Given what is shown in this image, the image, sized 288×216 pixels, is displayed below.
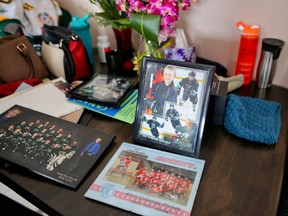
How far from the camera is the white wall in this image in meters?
0.94

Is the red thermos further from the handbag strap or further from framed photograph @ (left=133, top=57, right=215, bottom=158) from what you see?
the handbag strap

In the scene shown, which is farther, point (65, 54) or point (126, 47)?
point (126, 47)

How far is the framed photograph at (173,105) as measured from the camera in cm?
70

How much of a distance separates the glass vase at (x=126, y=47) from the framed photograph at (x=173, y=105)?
0.35m

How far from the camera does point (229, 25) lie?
1.03 meters

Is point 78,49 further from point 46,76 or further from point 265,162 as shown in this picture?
point 265,162

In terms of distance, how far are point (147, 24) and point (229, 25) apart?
39 centimetres

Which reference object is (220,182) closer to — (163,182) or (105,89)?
(163,182)

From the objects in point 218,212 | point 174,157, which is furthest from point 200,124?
point 218,212

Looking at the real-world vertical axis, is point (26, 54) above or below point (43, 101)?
above

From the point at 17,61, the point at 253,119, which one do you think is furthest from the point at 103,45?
the point at 253,119

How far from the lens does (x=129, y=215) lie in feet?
1.88

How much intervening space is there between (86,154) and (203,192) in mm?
313

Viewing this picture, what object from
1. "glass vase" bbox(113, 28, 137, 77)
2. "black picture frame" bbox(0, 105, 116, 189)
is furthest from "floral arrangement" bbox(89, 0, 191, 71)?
"black picture frame" bbox(0, 105, 116, 189)
